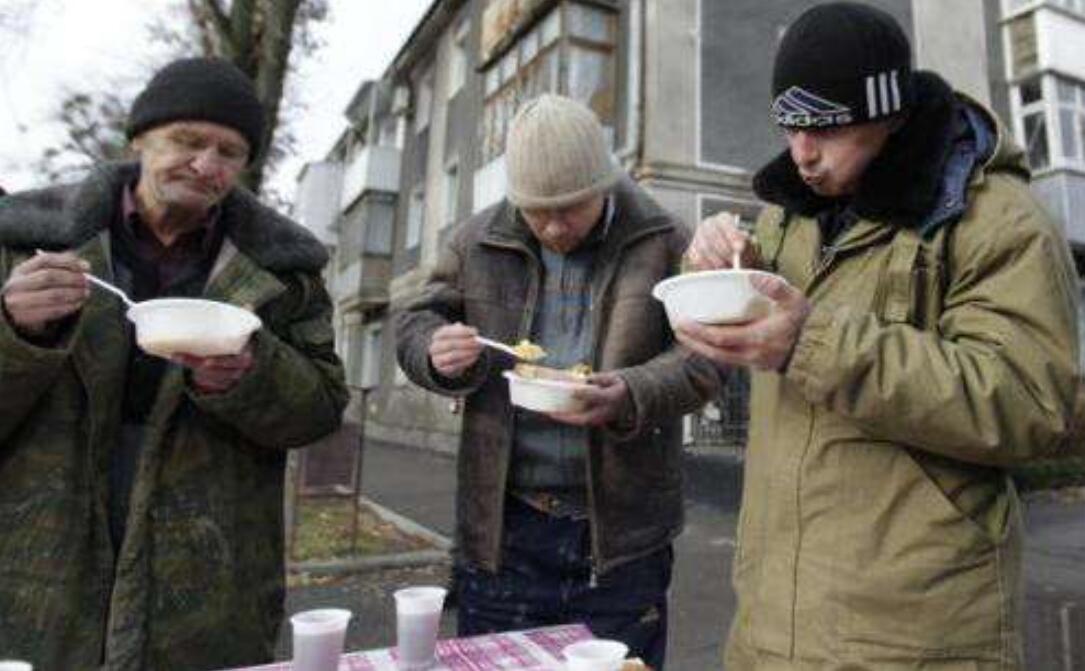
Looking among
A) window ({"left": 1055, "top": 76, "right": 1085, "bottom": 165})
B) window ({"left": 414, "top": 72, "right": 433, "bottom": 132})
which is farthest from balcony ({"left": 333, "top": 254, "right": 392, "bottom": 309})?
window ({"left": 1055, "top": 76, "right": 1085, "bottom": 165})

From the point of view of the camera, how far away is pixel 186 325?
1774mm

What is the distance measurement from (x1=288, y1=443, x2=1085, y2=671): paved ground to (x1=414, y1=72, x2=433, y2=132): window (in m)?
13.6

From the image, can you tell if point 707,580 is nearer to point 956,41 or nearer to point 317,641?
point 317,641

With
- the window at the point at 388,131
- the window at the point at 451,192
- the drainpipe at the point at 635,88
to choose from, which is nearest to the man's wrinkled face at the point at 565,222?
the drainpipe at the point at 635,88

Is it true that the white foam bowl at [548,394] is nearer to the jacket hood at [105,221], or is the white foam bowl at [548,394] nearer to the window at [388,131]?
the jacket hood at [105,221]

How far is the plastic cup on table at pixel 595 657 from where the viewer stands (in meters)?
1.48

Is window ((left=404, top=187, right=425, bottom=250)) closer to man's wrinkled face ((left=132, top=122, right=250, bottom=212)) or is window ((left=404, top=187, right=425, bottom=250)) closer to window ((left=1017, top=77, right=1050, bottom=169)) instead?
window ((left=1017, top=77, right=1050, bottom=169))

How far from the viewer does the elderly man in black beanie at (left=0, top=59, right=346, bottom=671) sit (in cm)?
199

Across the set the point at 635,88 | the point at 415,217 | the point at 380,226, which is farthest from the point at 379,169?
the point at 635,88

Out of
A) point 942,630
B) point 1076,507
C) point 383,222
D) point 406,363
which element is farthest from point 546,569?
point 383,222

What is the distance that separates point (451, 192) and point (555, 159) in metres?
18.9

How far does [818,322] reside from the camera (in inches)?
60.2

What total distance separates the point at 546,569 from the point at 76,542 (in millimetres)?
1168

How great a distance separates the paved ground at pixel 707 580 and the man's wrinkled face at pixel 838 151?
332 centimetres
